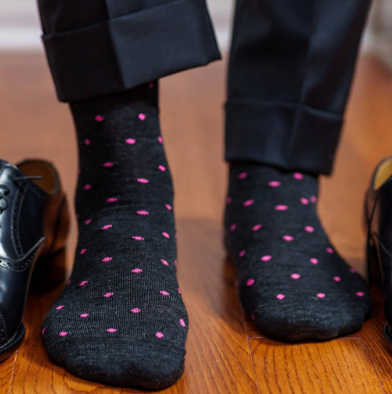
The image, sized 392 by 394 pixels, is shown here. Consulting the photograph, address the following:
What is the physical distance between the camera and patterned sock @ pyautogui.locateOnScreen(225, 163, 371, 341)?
1.95 feet

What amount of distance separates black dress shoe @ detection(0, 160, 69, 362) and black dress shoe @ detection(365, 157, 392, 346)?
417 millimetres

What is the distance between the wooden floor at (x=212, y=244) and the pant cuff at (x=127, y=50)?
0.29 metres

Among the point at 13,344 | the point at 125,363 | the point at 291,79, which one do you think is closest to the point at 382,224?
the point at 291,79

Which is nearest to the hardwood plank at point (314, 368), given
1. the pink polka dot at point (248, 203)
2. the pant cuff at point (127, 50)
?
the pink polka dot at point (248, 203)

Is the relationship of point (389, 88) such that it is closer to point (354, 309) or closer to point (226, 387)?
point (354, 309)

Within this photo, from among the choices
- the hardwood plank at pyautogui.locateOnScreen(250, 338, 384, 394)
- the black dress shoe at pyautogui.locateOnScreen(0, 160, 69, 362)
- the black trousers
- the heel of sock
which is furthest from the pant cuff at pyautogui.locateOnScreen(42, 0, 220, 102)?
the hardwood plank at pyautogui.locateOnScreen(250, 338, 384, 394)

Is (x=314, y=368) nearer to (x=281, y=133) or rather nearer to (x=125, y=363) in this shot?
(x=125, y=363)

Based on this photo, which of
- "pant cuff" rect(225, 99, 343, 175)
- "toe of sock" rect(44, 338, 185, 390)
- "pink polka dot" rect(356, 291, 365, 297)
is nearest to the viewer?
"toe of sock" rect(44, 338, 185, 390)

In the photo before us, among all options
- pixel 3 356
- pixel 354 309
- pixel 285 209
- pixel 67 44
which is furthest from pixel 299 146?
pixel 3 356

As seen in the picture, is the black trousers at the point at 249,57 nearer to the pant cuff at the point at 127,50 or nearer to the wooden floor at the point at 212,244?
the pant cuff at the point at 127,50

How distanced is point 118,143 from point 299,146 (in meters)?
0.28

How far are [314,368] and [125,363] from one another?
21 cm

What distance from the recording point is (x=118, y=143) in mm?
644

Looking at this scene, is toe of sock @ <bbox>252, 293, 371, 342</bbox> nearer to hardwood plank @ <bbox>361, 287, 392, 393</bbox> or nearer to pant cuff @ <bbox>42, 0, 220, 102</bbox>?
hardwood plank @ <bbox>361, 287, 392, 393</bbox>
